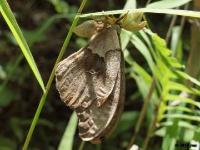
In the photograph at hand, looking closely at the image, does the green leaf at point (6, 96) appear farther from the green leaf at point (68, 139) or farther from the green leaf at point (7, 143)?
the green leaf at point (68, 139)

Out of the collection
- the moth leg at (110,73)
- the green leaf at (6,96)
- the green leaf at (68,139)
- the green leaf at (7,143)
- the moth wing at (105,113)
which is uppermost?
the green leaf at (6,96)

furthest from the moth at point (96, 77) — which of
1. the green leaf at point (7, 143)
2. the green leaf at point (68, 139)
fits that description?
the green leaf at point (7, 143)

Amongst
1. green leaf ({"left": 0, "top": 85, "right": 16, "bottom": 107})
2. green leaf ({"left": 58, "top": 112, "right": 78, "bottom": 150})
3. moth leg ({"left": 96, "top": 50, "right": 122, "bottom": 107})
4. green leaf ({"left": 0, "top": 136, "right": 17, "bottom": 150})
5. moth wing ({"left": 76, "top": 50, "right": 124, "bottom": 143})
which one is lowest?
moth wing ({"left": 76, "top": 50, "right": 124, "bottom": 143})

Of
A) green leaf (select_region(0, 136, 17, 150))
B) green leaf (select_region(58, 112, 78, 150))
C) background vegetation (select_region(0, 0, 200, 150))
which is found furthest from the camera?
green leaf (select_region(0, 136, 17, 150))

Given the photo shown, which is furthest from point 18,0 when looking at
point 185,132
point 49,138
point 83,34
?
point 83,34

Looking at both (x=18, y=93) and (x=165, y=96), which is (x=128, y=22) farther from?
(x=18, y=93)

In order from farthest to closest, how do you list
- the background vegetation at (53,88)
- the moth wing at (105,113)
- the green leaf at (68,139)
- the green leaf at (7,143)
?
the green leaf at (7,143) → the background vegetation at (53,88) → the green leaf at (68,139) → the moth wing at (105,113)

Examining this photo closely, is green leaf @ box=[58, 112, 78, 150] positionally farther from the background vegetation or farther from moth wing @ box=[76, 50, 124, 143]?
moth wing @ box=[76, 50, 124, 143]

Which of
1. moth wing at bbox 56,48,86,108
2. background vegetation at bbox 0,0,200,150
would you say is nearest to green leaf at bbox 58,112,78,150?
background vegetation at bbox 0,0,200,150
